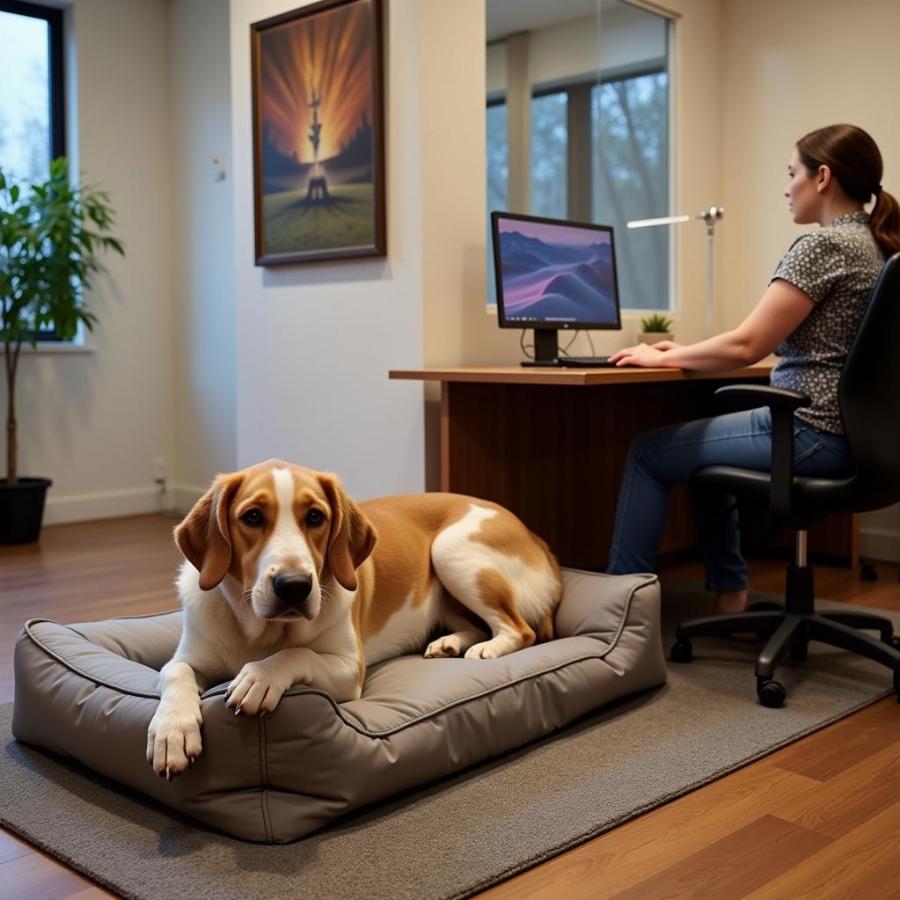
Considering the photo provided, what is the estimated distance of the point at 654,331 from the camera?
13.2ft

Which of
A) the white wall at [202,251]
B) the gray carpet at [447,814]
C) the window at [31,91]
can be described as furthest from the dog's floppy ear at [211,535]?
the window at [31,91]

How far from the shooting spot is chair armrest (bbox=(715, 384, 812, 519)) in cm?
248

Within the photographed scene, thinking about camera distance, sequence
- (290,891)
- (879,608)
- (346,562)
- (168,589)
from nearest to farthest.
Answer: (290,891) < (346,562) < (879,608) < (168,589)

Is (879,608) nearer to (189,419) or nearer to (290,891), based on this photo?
(290,891)

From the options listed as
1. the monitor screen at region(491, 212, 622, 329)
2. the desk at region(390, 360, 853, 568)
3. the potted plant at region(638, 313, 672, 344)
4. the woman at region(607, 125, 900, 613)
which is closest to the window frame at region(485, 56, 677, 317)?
the potted plant at region(638, 313, 672, 344)

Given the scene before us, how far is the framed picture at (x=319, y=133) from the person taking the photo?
348 cm

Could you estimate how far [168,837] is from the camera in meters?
1.76

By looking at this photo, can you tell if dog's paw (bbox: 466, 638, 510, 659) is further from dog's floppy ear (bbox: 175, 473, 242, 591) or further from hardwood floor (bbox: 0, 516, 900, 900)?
dog's floppy ear (bbox: 175, 473, 242, 591)

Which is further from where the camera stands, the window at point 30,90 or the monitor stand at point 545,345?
the window at point 30,90

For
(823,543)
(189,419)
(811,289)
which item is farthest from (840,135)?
(189,419)

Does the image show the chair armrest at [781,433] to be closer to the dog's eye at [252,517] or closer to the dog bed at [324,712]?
the dog bed at [324,712]

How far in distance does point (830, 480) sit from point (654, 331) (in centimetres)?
160

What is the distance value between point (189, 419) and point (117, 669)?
355 cm

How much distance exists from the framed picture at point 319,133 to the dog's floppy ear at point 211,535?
1780 mm
